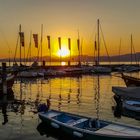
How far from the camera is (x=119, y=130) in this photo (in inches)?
920

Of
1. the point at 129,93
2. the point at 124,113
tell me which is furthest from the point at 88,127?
the point at 129,93

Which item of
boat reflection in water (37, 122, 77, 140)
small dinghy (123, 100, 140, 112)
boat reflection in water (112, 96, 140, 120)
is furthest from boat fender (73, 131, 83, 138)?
small dinghy (123, 100, 140, 112)

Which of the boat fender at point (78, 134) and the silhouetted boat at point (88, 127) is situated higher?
the silhouetted boat at point (88, 127)

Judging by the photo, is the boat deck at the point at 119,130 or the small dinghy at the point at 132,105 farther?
the small dinghy at the point at 132,105

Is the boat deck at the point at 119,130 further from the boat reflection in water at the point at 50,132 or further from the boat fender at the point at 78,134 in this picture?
the boat reflection in water at the point at 50,132

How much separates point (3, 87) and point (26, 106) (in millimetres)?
8658

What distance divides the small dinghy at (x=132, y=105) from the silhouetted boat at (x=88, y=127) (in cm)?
938

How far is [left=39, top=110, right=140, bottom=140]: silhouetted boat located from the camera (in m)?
22.4

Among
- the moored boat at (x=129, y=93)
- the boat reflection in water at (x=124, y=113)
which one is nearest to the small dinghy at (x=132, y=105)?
the boat reflection in water at (x=124, y=113)

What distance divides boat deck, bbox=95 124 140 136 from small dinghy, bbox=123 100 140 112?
10.9 meters

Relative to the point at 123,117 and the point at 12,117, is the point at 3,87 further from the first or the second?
the point at 123,117

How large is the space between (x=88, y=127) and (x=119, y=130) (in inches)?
112

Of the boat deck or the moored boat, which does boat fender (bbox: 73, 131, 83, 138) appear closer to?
the boat deck

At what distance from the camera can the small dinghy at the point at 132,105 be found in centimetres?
3469
